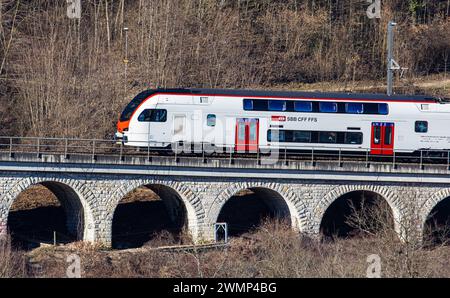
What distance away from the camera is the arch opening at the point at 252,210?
164ft

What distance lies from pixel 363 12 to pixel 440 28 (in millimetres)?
5153

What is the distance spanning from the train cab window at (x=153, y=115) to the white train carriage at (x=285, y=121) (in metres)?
0.04

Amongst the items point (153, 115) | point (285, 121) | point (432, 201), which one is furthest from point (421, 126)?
point (153, 115)

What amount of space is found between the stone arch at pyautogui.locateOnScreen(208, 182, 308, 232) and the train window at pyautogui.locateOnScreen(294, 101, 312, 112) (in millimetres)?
3761

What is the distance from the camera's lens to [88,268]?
4297 centimetres

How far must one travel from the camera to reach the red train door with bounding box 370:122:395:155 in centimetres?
5169

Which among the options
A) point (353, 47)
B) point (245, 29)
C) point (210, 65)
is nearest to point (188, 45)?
point (210, 65)

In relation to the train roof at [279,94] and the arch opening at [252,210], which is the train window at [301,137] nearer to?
the train roof at [279,94]

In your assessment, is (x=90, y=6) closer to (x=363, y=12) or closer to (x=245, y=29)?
(x=245, y=29)

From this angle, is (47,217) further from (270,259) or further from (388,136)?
(388,136)

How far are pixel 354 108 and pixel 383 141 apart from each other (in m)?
1.96

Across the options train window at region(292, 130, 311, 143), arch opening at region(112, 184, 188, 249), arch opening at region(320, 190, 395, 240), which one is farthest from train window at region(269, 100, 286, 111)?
arch opening at region(112, 184, 188, 249)

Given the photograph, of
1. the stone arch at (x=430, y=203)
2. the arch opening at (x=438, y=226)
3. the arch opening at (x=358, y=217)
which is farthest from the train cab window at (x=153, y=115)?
the arch opening at (x=438, y=226)

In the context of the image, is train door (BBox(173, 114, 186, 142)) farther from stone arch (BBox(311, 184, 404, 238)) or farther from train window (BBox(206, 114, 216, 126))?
stone arch (BBox(311, 184, 404, 238))
